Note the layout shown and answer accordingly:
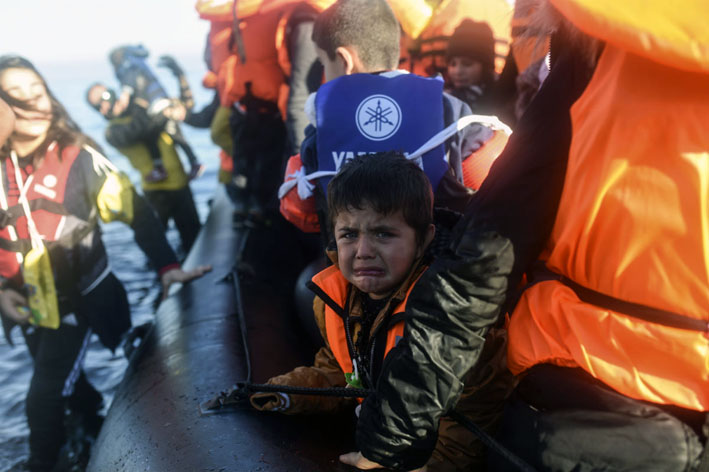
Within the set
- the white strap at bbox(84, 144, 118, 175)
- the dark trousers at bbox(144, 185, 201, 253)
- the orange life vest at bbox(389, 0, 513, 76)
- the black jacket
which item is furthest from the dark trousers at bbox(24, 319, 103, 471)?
the dark trousers at bbox(144, 185, 201, 253)

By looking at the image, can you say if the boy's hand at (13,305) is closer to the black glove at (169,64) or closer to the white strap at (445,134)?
the white strap at (445,134)

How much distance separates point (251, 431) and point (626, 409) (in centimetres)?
114

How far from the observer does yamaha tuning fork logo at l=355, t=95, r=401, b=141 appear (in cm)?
212

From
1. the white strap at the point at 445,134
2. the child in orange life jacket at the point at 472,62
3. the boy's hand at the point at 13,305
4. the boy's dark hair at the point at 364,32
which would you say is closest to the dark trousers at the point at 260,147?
the child in orange life jacket at the point at 472,62

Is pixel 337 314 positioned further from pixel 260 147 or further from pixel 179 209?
pixel 179 209

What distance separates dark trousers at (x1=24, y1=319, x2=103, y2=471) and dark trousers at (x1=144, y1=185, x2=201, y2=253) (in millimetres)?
2710

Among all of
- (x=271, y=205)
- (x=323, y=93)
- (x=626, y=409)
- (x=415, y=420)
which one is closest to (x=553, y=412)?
(x=626, y=409)

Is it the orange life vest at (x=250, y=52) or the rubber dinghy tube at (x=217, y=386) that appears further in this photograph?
the orange life vest at (x=250, y=52)

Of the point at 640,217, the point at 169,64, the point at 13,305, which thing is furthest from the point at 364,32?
the point at 169,64

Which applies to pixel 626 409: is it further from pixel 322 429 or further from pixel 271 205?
pixel 271 205

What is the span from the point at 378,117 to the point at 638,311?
129 centimetres

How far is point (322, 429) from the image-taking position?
1.87 meters

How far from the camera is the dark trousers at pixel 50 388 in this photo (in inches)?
114

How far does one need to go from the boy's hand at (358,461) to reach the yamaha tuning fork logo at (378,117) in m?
1.07
